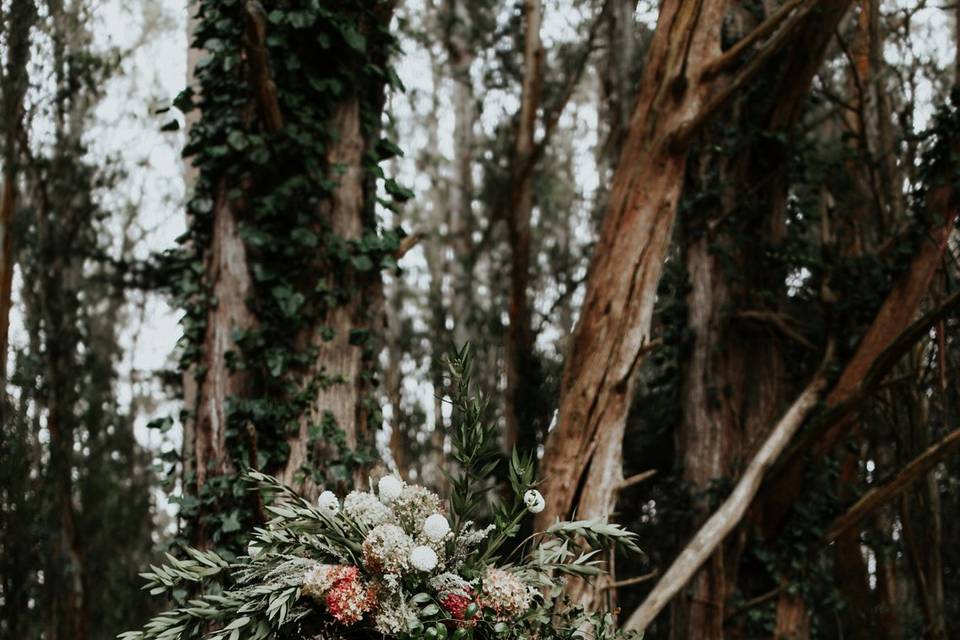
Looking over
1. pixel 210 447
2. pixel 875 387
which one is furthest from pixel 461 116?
pixel 210 447

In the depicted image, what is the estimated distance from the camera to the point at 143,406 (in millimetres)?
20406

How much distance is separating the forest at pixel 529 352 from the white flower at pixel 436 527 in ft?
0.04

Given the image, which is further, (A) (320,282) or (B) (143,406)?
(B) (143,406)

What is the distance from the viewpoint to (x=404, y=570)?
2781 millimetres

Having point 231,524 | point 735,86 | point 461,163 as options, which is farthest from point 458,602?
point 461,163

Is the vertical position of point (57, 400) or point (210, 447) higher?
point (57, 400)

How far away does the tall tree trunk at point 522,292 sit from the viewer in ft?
30.5

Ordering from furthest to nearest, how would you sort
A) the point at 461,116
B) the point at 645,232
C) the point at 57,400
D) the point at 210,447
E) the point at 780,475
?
the point at 461,116 < the point at 57,400 < the point at 780,475 < the point at 645,232 < the point at 210,447

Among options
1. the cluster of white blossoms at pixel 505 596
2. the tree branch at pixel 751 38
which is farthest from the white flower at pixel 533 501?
the tree branch at pixel 751 38

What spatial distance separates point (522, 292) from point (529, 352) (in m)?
0.61

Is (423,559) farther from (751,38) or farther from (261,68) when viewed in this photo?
(751,38)

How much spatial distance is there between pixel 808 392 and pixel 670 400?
202 centimetres

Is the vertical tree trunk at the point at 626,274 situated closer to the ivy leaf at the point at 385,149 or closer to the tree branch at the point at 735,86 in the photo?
the tree branch at the point at 735,86

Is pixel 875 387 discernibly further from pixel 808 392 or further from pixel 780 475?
pixel 780 475
